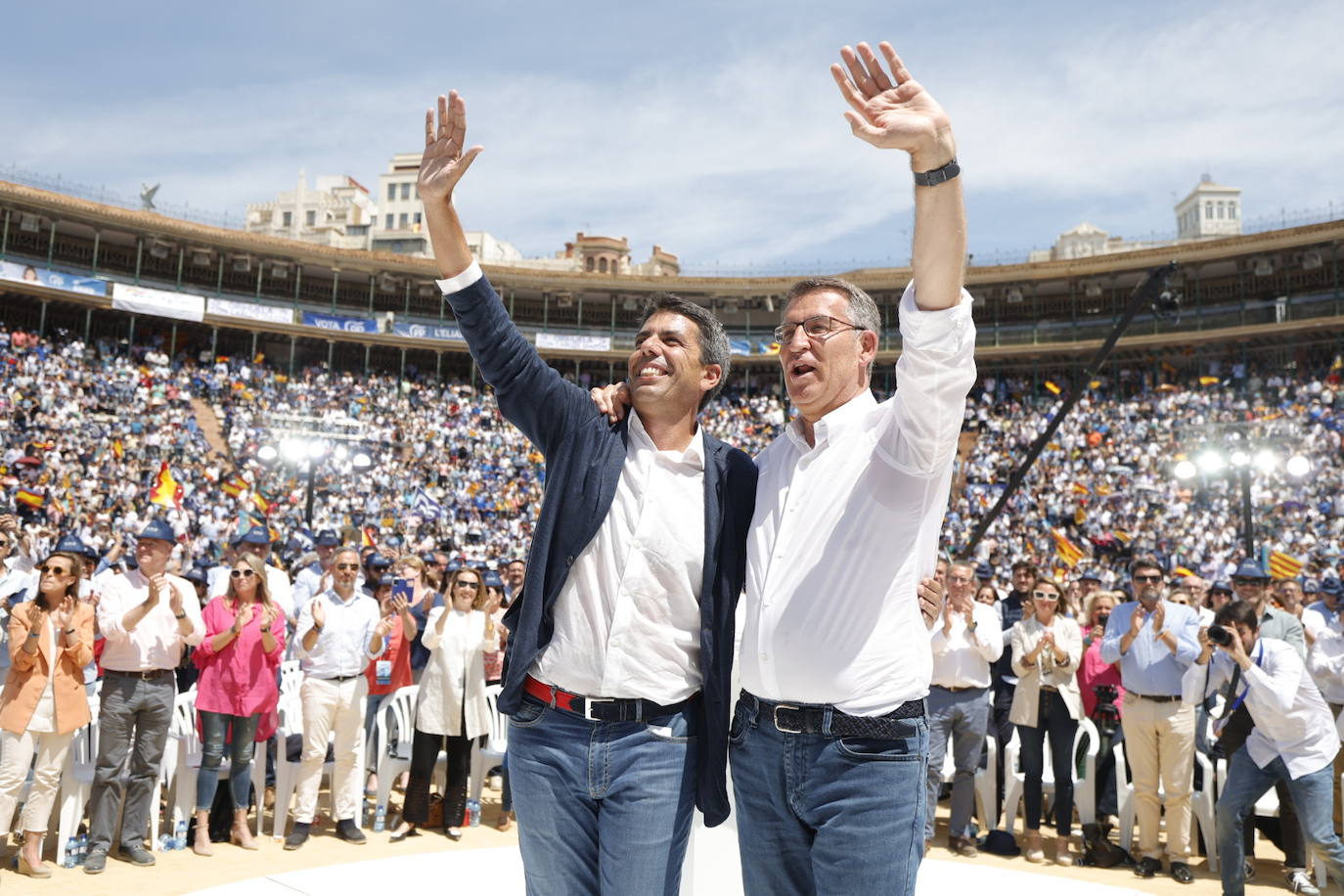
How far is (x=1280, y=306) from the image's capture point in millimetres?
30547

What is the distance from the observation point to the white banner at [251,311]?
3294cm

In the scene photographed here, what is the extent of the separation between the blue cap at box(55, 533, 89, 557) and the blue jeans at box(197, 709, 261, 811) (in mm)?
1451

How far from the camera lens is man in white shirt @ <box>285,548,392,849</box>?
788 cm

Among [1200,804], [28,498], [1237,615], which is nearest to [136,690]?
[1237,615]

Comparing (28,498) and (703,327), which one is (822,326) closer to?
(703,327)

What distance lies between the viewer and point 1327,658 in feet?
28.8

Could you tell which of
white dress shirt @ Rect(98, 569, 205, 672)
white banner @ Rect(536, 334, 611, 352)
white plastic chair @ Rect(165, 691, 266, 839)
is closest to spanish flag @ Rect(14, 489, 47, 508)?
white plastic chair @ Rect(165, 691, 266, 839)

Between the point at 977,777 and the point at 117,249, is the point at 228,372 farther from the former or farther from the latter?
the point at 977,777

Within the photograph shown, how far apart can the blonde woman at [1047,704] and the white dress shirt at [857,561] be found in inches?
248

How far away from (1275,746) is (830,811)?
Answer: 17.6ft

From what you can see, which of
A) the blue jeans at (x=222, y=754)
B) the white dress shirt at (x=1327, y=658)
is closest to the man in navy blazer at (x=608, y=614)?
the blue jeans at (x=222, y=754)

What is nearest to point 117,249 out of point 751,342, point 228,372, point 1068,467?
point 228,372

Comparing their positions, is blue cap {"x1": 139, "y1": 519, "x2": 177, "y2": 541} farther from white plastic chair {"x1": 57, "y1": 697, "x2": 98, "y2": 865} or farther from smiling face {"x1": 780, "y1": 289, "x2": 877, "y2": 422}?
smiling face {"x1": 780, "y1": 289, "x2": 877, "y2": 422}

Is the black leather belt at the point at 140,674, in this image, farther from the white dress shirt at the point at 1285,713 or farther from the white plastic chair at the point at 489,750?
the white dress shirt at the point at 1285,713
